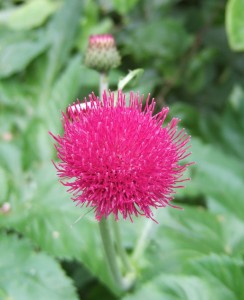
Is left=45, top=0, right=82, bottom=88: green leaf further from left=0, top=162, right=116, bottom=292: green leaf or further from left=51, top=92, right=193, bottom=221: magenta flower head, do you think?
left=51, top=92, right=193, bottom=221: magenta flower head

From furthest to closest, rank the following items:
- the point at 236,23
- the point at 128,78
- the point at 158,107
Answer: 1. the point at 158,107
2. the point at 236,23
3. the point at 128,78

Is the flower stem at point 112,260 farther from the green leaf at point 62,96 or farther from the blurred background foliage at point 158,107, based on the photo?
the green leaf at point 62,96

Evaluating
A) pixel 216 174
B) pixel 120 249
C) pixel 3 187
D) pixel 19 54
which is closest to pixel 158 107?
pixel 216 174

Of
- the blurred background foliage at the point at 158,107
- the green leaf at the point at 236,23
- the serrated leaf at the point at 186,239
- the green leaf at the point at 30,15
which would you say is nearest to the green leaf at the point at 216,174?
the blurred background foliage at the point at 158,107

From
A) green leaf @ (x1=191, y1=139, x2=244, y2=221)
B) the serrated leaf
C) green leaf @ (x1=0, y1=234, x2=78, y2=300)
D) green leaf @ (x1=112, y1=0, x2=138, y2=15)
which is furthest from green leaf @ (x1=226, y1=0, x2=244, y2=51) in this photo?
green leaf @ (x1=0, y1=234, x2=78, y2=300)

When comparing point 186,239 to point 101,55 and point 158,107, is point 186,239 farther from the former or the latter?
point 158,107
